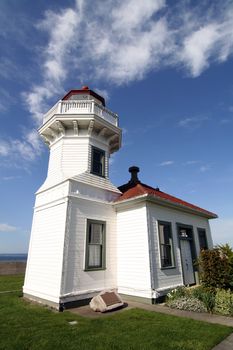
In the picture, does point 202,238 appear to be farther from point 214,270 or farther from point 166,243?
point 214,270

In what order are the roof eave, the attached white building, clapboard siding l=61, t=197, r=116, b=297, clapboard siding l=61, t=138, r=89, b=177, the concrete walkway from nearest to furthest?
the concrete walkway, clapboard siding l=61, t=197, r=116, b=297, the attached white building, the roof eave, clapboard siding l=61, t=138, r=89, b=177

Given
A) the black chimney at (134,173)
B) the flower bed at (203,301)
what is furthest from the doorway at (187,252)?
the black chimney at (134,173)

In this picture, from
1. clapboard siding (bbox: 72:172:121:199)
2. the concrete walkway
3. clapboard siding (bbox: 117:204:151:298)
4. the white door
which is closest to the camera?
the concrete walkway

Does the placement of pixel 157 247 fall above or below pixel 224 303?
above

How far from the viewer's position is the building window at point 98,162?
11.0 meters

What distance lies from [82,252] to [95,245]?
0.93 meters

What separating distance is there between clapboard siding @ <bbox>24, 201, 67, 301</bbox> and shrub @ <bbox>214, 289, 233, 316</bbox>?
5.46 m

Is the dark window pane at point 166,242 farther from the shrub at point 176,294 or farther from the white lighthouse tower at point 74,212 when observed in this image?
the white lighthouse tower at point 74,212

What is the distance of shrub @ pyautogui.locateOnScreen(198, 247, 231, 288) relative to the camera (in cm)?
852

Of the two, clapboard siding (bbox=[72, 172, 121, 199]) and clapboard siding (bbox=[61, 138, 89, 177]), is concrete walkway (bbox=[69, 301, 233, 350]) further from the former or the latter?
clapboard siding (bbox=[61, 138, 89, 177])

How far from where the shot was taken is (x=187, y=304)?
7551 millimetres

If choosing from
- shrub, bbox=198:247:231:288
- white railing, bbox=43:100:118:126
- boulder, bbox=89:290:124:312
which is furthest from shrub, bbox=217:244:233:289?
white railing, bbox=43:100:118:126

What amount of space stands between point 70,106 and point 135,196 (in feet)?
18.8

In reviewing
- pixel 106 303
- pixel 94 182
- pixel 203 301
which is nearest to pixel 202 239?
pixel 203 301
